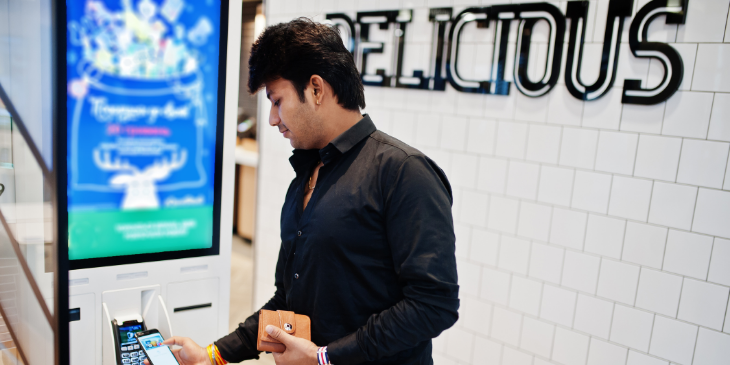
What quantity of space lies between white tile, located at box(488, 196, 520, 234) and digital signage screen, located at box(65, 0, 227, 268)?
1.27 metres

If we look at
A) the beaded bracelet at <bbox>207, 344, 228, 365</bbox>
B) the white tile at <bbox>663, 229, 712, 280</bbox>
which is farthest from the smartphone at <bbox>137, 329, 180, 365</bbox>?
the white tile at <bbox>663, 229, 712, 280</bbox>

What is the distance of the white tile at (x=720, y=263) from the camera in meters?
1.68

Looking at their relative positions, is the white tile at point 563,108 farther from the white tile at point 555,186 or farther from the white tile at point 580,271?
the white tile at point 580,271

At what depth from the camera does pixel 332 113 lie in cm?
114

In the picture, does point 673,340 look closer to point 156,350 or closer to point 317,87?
point 317,87

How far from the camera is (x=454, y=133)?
239 cm

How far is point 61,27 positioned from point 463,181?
1.96 meters

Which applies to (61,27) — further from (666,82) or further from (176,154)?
(666,82)

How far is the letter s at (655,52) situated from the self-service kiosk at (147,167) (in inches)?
58.3

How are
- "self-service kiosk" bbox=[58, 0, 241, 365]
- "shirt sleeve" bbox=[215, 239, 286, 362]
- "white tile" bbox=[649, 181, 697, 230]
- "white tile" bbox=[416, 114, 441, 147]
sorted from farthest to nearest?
"white tile" bbox=[416, 114, 441, 147], "white tile" bbox=[649, 181, 697, 230], "self-service kiosk" bbox=[58, 0, 241, 365], "shirt sleeve" bbox=[215, 239, 286, 362]

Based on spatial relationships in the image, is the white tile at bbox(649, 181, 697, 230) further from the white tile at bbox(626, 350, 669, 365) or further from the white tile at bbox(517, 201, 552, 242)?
the white tile at bbox(626, 350, 669, 365)

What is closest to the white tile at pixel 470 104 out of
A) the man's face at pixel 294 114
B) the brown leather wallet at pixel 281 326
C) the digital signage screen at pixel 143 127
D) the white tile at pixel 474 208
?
the white tile at pixel 474 208

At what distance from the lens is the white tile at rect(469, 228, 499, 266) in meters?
2.29

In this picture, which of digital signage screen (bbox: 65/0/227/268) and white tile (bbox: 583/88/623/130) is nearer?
digital signage screen (bbox: 65/0/227/268)
